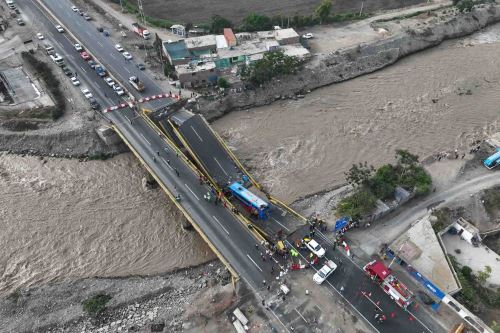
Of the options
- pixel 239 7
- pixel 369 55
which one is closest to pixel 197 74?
pixel 369 55

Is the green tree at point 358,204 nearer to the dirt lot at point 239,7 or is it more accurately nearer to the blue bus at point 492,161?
the blue bus at point 492,161

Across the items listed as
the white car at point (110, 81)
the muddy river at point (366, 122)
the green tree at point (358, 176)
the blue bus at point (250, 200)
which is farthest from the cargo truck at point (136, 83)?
the green tree at point (358, 176)

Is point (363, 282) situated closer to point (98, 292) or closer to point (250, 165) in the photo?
point (250, 165)

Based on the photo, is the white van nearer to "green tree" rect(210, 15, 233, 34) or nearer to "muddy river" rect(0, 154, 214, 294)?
"muddy river" rect(0, 154, 214, 294)

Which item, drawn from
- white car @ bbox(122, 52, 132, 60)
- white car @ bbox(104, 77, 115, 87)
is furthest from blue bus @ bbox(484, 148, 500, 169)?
white car @ bbox(122, 52, 132, 60)

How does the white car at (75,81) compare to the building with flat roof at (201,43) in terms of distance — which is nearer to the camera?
the white car at (75,81)

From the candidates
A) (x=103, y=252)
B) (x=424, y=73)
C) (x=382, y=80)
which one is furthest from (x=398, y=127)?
(x=103, y=252)

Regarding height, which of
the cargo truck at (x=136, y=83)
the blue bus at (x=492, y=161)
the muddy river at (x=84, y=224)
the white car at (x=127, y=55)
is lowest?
the muddy river at (x=84, y=224)
